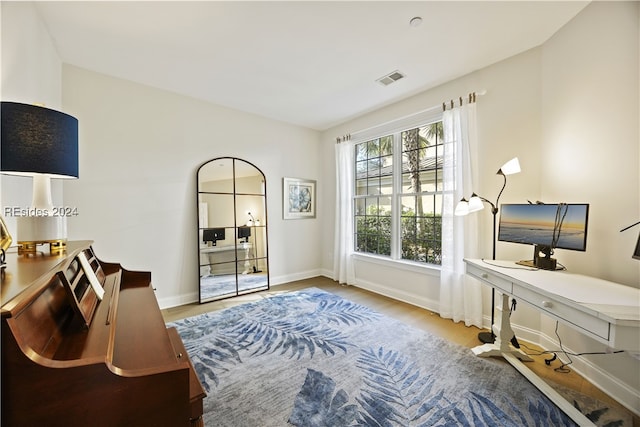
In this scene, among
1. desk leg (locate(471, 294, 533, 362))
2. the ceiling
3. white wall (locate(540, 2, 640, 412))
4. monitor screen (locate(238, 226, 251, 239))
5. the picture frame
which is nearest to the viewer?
white wall (locate(540, 2, 640, 412))

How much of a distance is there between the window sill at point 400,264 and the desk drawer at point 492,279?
0.87 metres

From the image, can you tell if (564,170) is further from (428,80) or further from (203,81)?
(203,81)

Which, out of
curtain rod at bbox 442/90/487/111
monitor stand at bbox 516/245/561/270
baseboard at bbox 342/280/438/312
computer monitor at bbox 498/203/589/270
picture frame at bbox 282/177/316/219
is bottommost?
baseboard at bbox 342/280/438/312

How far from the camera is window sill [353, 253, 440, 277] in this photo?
3.25 meters

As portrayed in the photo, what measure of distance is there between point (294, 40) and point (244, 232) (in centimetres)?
260

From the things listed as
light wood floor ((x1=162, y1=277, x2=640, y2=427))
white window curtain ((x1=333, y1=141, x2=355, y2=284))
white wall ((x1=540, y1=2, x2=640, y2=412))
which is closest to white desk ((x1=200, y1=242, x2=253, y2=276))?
light wood floor ((x1=162, y1=277, x2=640, y2=427))

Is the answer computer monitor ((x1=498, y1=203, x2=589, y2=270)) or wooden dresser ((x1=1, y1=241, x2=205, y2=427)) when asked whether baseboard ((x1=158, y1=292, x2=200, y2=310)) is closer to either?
wooden dresser ((x1=1, y1=241, x2=205, y2=427))

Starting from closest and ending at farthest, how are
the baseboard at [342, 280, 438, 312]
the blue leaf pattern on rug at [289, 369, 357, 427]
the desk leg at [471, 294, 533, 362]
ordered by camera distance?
the blue leaf pattern on rug at [289, 369, 357, 427] < the desk leg at [471, 294, 533, 362] < the baseboard at [342, 280, 438, 312]

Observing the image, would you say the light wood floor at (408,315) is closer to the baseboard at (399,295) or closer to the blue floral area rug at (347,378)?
the baseboard at (399,295)

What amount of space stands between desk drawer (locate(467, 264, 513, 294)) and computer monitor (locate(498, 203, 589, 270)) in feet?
1.12

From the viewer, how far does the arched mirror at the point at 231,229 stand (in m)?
3.55

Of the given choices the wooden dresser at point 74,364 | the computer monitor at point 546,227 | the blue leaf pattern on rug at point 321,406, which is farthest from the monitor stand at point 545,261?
the wooden dresser at point 74,364

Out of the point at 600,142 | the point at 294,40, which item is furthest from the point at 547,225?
the point at 294,40

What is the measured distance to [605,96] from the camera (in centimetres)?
186
